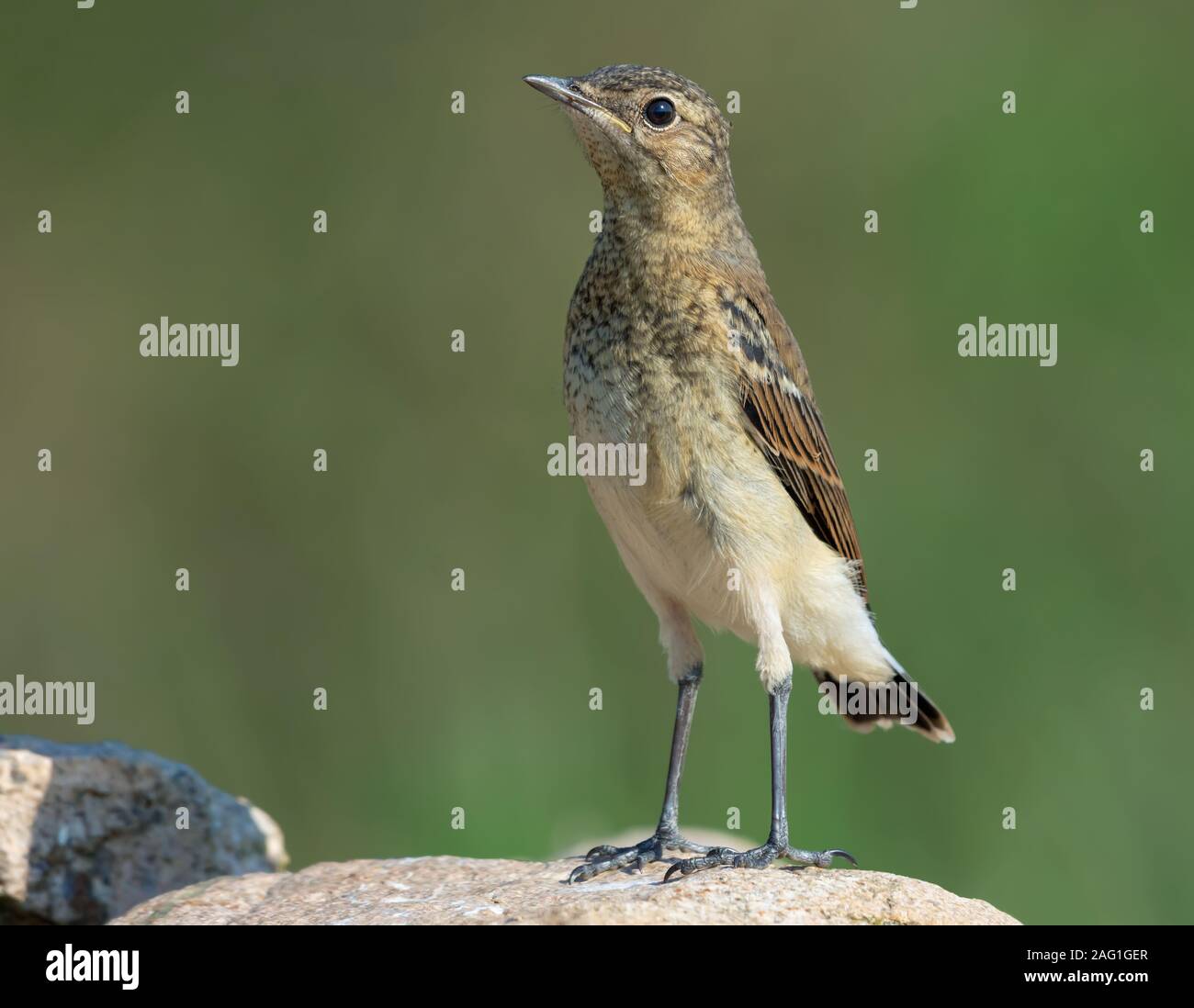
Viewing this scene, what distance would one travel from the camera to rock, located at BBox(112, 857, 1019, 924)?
5.84 m

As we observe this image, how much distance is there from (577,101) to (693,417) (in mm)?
1471

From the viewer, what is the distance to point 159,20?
13.3 m

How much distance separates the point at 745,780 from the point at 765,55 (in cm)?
590

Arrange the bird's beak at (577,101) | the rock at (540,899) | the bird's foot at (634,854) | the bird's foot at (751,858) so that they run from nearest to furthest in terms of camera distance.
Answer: the rock at (540,899)
the bird's foot at (751,858)
the bird's foot at (634,854)
the bird's beak at (577,101)

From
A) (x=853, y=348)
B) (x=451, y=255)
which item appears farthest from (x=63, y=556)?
(x=853, y=348)

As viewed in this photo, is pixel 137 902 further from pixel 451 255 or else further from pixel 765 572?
pixel 451 255

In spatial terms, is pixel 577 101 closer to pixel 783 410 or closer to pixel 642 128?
pixel 642 128

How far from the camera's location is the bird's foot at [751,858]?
6621 mm

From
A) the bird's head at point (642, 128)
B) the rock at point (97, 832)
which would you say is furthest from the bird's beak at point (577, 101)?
the rock at point (97, 832)

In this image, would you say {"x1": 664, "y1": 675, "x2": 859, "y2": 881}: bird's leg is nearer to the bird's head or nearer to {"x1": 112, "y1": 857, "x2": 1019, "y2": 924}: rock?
{"x1": 112, "y1": 857, "x2": 1019, "y2": 924}: rock

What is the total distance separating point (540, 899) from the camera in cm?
622

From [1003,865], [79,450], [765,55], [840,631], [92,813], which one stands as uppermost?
[765,55]

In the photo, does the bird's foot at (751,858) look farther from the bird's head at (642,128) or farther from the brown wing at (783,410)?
the bird's head at (642,128)

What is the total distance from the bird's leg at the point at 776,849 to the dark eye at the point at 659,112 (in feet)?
8.09
